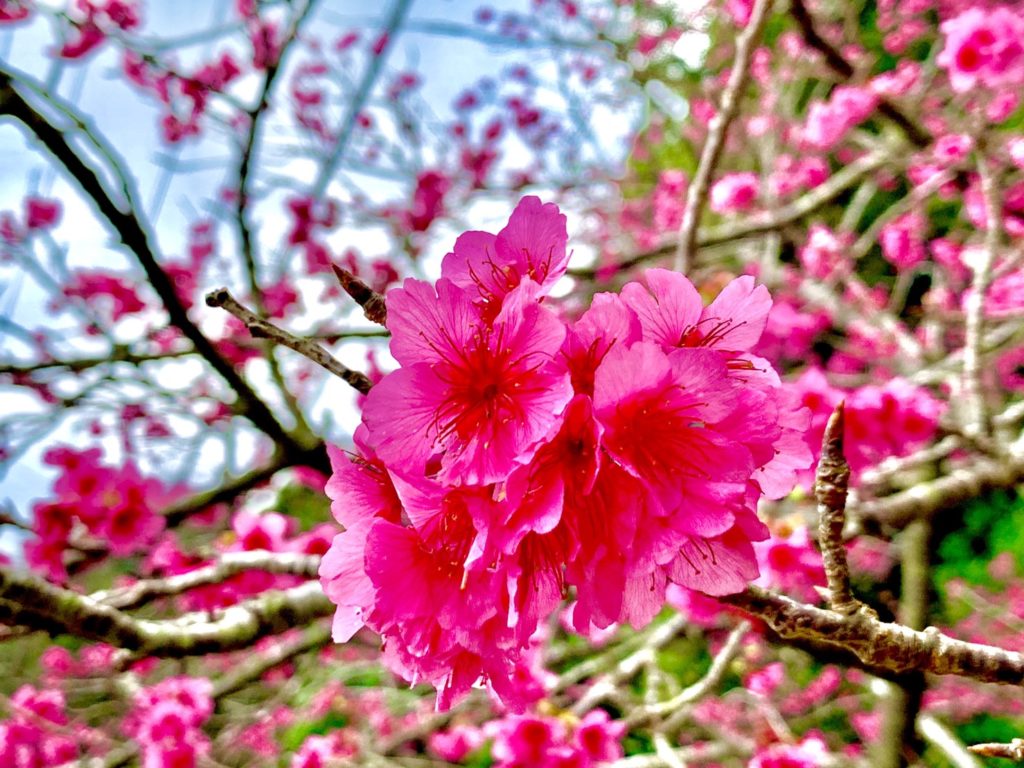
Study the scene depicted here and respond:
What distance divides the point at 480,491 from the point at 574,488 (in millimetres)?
98

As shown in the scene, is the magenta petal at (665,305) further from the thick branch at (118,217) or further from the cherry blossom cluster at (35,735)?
the cherry blossom cluster at (35,735)

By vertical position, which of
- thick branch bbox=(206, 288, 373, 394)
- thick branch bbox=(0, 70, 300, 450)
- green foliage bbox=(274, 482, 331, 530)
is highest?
green foliage bbox=(274, 482, 331, 530)

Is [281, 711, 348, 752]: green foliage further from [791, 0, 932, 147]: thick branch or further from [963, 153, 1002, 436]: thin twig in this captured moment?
[791, 0, 932, 147]: thick branch

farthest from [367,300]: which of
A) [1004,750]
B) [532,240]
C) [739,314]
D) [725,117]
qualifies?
[725,117]

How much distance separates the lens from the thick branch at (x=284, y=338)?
2.51 feet

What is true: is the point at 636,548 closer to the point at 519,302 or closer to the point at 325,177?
the point at 519,302

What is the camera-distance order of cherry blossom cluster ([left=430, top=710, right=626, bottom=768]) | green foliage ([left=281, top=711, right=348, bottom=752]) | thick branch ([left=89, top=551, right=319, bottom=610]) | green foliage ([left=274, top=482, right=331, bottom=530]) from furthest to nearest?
green foliage ([left=274, top=482, right=331, bottom=530]) → green foliage ([left=281, top=711, right=348, bottom=752]) → cherry blossom cluster ([left=430, top=710, right=626, bottom=768]) → thick branch ([left=89, top=551, right=319, bottom=610])

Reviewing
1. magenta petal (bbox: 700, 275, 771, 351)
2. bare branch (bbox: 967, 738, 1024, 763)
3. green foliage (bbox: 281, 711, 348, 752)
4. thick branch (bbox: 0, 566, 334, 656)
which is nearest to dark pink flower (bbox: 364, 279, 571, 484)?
magenta petal (bbox: 700, 275, 771, 351)

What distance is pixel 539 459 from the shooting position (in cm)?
66

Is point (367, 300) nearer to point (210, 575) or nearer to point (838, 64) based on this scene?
point (210, 575)

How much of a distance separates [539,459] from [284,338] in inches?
13.8

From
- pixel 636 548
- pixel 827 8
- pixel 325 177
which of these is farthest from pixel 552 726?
pixel 827 8

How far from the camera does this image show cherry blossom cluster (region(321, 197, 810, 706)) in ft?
2.10

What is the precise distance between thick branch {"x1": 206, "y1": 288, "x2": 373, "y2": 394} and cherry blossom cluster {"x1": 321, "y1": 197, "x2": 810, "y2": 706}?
0.12 m
